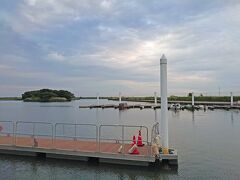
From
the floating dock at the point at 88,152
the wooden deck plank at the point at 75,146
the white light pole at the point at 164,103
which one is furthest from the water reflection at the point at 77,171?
the white light pole at the point at 164,103

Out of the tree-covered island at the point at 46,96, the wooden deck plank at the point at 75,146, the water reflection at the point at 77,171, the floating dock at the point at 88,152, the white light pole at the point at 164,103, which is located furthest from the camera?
the tree-covered island at the point at 46,96

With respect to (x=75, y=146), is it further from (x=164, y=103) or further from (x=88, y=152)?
(x=164, y=103)

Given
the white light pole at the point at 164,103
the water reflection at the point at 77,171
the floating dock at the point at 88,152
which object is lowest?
the water reflection at the point at 77,171

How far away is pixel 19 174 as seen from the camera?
1263 cm

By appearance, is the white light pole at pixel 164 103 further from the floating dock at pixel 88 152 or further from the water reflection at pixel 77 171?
the water reflection at pixel 77 171

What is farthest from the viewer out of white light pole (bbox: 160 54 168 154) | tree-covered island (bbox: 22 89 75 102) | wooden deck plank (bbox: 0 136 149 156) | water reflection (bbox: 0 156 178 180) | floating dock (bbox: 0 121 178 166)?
tree-covered island (bbox: 22 89 75 102)

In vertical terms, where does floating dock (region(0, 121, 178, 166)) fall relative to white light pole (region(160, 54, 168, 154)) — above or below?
below

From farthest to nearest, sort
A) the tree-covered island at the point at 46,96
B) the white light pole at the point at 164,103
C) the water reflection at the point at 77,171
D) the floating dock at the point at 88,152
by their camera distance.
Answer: the tree-covered island at the point at 46,96
the white light pole at the point at 164,103
the floating dock at the point at 88,152
the water reflection at the point at 77,171

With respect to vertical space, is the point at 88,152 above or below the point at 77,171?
above

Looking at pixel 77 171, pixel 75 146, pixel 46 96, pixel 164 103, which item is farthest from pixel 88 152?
pixel 46 96

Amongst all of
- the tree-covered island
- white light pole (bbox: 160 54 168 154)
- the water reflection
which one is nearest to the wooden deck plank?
the water reflection

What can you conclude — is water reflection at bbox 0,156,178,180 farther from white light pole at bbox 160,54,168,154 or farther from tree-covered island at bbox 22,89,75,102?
tree-covered island at bbox 22,89,75,102

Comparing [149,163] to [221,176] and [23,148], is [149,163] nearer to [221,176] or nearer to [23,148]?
[221,176]

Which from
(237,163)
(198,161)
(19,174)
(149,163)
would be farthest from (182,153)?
(19,174)
